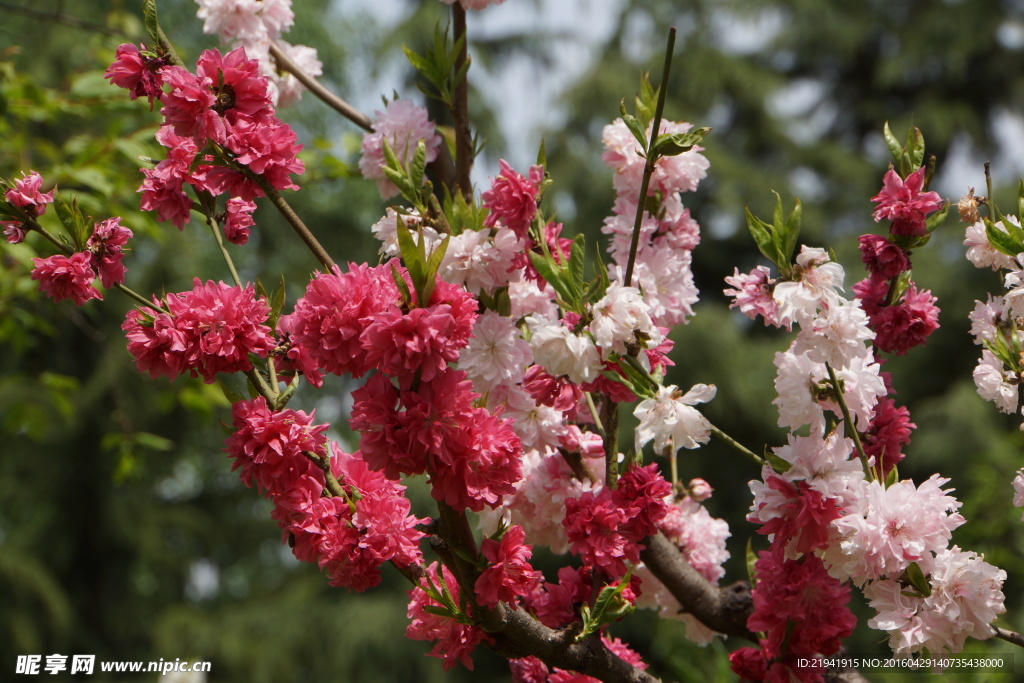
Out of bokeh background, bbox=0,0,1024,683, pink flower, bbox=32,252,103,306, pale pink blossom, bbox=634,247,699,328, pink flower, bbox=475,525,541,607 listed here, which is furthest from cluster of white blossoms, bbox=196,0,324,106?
bokeh background, bbox=0,0,1024,683

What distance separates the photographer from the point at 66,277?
3.93 ft

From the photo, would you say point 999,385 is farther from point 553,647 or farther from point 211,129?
point 211,129

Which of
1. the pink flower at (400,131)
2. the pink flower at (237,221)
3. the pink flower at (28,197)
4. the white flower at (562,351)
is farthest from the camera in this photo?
the pink flower at (400,131)

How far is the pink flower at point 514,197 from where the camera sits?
1220 millimetres

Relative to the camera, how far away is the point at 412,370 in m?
0.96

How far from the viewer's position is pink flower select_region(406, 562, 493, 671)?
4.09 ft

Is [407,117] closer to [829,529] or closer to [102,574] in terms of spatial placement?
[829,529]

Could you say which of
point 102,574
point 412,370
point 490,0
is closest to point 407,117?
point 490,0

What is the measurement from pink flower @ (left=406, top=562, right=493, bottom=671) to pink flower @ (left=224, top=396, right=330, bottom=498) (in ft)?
0.78

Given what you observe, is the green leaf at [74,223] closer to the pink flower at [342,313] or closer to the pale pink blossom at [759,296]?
the pink flower at [342,313]

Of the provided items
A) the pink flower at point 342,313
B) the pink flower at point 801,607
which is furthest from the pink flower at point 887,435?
the pink flower at point 342,313

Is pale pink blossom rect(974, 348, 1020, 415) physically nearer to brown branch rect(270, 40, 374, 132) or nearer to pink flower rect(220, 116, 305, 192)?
pink flower rect(220, 116, 305, 192)

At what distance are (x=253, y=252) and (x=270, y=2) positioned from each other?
919 cm

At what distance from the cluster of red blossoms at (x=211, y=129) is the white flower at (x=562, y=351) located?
0.42 m
